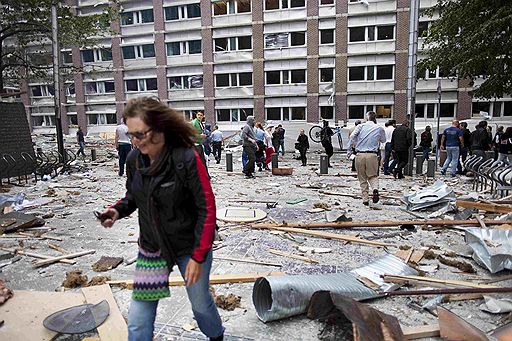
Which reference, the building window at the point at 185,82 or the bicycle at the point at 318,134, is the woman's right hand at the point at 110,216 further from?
the building window at the point at 185,82

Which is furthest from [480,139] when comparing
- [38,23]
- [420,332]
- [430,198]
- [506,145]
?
[38,23]

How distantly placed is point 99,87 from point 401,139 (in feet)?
127

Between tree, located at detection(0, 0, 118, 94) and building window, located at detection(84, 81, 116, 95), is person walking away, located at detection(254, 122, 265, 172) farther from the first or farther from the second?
building window, located at detection(84, 81, 116, 95)

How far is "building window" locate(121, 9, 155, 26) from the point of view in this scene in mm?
39938

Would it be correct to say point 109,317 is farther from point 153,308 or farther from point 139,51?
point 139,51

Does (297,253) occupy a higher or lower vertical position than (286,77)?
lower

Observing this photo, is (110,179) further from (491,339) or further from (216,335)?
(491,339)

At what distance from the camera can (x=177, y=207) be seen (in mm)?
2457

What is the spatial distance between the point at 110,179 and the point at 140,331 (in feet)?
38.1

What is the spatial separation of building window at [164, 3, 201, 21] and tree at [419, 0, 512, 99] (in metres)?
27.0

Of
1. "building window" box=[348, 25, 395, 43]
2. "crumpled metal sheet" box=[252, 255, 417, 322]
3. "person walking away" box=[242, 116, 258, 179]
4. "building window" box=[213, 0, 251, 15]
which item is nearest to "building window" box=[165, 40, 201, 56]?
"building window" box=[213, 0, 251, 15]

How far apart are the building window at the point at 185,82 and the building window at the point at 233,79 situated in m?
1.96

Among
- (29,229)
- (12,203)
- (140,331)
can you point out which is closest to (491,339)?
(140,331)

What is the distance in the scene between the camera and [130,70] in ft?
134
